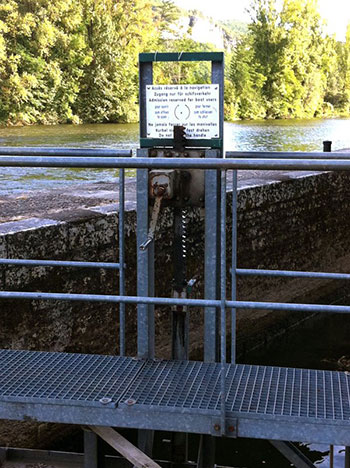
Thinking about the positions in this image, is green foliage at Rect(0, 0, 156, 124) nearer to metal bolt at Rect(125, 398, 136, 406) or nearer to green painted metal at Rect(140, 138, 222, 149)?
green painted metal at Rect(140, 138, 222, 149)

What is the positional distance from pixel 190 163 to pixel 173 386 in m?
1.09

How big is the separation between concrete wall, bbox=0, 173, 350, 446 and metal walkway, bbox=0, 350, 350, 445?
4.89 feet

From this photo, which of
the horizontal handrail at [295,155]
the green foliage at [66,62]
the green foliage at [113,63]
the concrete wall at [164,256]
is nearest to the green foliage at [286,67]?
the green foliage at [113,63]

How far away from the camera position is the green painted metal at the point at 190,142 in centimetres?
353

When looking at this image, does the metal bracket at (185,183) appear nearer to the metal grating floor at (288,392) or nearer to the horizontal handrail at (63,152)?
the horizontal handrail at (63,152)

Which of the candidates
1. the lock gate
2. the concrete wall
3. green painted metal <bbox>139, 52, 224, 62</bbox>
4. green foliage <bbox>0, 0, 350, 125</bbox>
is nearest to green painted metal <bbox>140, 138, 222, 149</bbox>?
the lock gate

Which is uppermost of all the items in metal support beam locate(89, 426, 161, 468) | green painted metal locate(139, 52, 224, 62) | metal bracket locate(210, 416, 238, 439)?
green painted metal locate(139, 52, 224, 62)

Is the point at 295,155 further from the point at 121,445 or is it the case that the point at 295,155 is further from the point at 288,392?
the point at 121,445

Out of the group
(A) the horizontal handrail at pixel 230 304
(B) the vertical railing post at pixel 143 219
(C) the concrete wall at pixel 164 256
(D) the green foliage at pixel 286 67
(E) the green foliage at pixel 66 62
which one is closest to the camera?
(A) the horizontal handrail at pixel 230 304

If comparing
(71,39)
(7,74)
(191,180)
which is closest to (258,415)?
(191,180)

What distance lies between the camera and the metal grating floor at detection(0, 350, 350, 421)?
3.16 metres

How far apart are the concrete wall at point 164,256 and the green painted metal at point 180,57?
6.10 feet

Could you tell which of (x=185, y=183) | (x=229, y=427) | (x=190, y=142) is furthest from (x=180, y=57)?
(x=229, y=427)

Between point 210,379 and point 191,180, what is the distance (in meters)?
0.98
